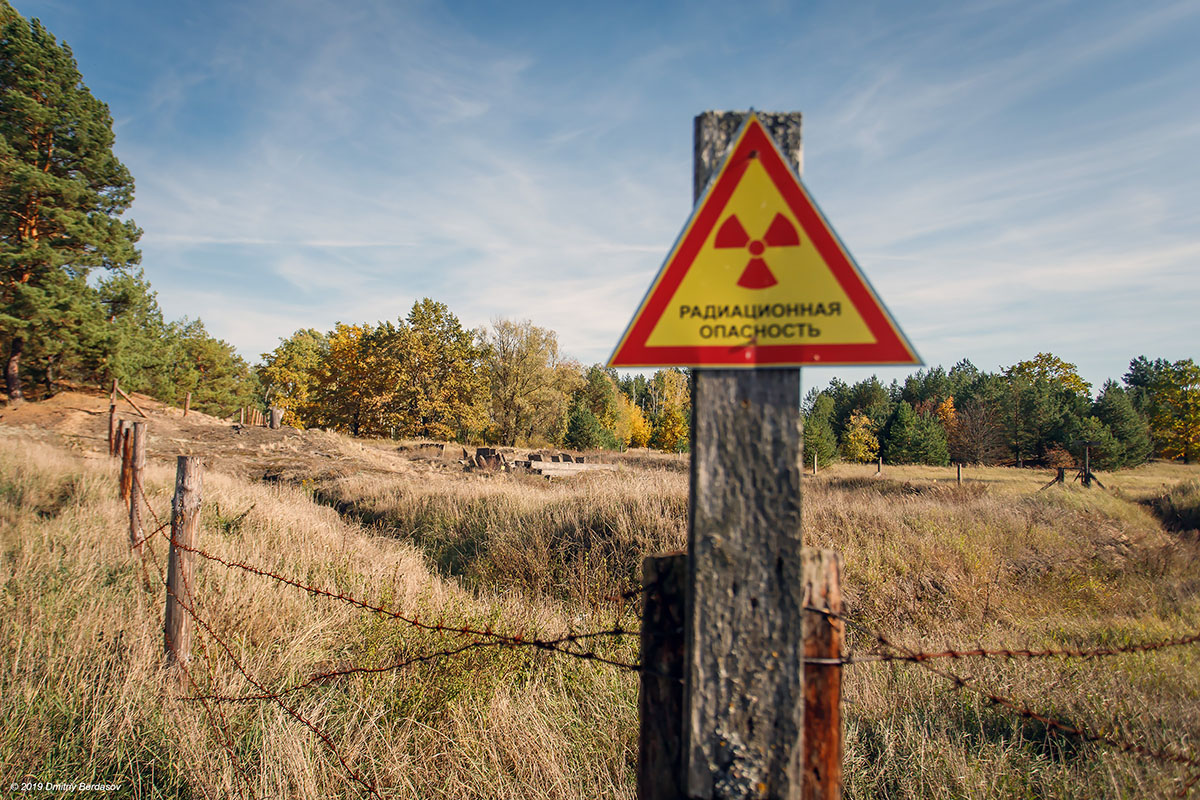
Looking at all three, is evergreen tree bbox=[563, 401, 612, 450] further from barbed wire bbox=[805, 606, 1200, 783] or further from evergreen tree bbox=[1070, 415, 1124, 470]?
evergreen tree bbox=[1070, 415, 1124, 470]

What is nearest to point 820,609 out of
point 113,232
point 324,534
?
point 324,534

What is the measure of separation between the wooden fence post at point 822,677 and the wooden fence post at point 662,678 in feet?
0.91

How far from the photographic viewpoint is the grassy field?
8.56 feet

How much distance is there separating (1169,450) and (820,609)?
→ 251 ft

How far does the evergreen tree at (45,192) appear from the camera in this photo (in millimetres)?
26000

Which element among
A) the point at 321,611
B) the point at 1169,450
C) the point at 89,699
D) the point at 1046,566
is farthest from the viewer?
the point at 1169,450

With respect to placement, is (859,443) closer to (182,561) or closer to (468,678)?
(468,678)

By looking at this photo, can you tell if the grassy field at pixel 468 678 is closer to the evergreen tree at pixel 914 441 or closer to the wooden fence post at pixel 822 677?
the wooden fence post at pixel 822 677

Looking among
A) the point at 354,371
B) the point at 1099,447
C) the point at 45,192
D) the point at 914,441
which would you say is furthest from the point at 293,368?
the point at 1099,447

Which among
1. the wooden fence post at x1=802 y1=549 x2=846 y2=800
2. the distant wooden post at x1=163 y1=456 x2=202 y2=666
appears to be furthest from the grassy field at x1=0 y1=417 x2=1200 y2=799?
the wooden fence post at x1=802 y1=549 x2=846 y2=800

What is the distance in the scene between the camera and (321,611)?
13.7ft

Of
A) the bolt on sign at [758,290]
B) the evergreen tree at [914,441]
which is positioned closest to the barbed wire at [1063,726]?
the bolt on sign at [758,290]

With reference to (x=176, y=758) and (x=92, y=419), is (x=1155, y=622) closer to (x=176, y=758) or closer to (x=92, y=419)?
(x=176, y=758)

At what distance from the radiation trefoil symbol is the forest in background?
3255 centimetres
